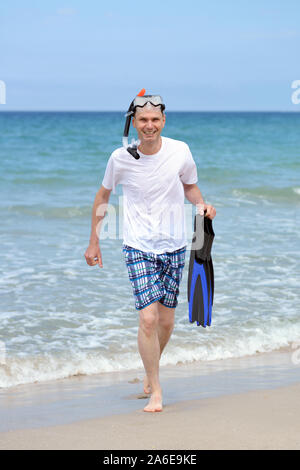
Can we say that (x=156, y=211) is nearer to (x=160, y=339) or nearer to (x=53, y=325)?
(x=160, y=339)

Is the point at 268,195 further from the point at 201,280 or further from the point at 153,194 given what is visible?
the point at 153,194

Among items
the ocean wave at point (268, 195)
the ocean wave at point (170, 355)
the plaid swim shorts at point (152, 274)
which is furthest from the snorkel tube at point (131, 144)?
the ocean wave at point (268, 195)

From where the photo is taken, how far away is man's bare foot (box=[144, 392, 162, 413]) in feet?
13.3

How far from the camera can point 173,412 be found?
4.02 m

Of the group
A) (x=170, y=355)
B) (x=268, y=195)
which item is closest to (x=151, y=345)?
(x=170, y=355)

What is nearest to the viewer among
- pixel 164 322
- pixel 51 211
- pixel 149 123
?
pixel 149 123

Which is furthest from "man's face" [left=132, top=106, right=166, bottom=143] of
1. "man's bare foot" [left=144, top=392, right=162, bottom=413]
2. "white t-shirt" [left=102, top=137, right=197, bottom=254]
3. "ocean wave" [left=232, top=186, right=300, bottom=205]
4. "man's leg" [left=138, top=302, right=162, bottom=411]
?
"ocean wave" [left=232, top=186, right=300, bottom=205]

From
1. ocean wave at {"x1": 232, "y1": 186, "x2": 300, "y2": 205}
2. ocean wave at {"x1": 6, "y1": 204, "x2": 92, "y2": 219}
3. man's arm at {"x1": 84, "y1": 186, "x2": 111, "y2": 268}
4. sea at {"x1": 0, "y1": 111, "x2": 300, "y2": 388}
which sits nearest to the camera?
man's arm at {"x1": 84, "y1": 186, "x2": 111, "y2": 268}

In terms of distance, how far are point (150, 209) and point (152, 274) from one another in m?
0.40

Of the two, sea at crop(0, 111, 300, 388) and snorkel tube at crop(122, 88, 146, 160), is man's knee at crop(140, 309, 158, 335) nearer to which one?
snorkel tube at crop(122, 88, 146, 160)

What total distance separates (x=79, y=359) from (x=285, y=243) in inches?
208

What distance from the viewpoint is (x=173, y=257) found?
4141 millimetres

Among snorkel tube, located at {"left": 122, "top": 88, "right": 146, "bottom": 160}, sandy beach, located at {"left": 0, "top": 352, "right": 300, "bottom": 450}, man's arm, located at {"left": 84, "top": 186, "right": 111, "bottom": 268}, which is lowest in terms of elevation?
sandy beach, located at {"left": 0, "top": 352, "right": 300, "bottom": 450}

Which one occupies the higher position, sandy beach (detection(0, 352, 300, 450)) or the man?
the man
